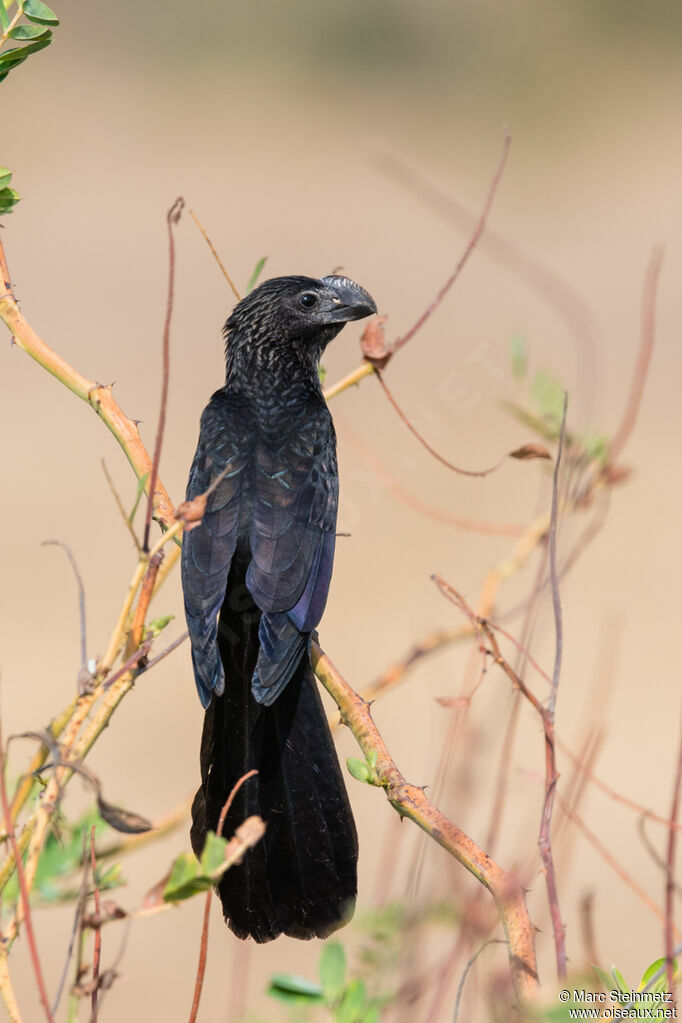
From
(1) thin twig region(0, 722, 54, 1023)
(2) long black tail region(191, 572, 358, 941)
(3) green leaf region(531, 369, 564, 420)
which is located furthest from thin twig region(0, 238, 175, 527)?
(3) green leaf region(531, 369, 564, 420)

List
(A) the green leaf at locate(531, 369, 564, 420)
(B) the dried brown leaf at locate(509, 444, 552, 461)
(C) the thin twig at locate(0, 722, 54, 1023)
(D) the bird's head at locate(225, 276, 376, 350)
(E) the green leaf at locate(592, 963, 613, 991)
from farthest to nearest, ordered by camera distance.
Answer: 1. (D) the bird's head at locate(225, 276, 376, 350)
2. (A) the green leaf at locate(531, 369, 564, 420)
3. (B) the dried brown leaf at locate(509, 444, 552, 461)
4. (E) the green leaf at locate(592, 963, 613, 991)
5. (C) the thin twig at locate(0, 722, 54, 1023)

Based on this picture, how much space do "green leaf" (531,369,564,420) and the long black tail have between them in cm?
99

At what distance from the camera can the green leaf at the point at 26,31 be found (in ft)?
7.34

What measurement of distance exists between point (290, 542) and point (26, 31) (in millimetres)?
1385

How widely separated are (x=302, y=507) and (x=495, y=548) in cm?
603

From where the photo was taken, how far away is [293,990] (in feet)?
4.87

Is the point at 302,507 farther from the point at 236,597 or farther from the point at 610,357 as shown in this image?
the point at 610,357

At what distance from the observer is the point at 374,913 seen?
2111 mm

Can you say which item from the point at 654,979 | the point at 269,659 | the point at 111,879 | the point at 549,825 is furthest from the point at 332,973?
the point at 269,659

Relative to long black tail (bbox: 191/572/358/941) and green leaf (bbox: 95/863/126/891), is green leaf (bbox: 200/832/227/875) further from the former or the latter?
long black tail (bbox: 191/572/358/941)

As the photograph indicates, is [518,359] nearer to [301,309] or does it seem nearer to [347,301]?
[347,301]

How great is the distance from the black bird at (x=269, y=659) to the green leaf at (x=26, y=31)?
102cm

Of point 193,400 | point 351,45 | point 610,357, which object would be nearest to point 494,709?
point 193,400

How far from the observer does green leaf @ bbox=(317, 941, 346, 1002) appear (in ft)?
5.00
